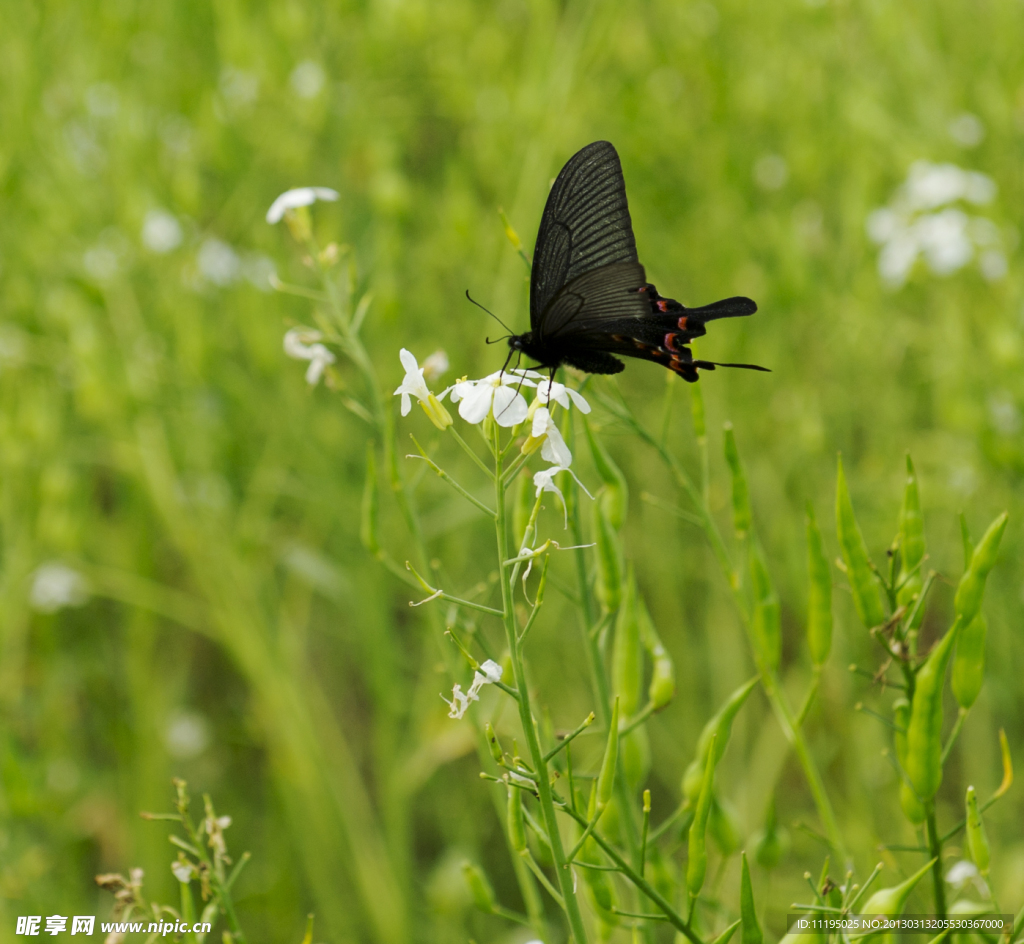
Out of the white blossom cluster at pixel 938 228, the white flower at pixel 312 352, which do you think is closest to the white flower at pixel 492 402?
the white flower at pixel 312 352

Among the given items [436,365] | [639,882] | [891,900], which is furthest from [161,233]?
[891,900]

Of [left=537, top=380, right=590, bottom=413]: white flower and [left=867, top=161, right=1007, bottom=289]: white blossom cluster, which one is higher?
[left=867, top=161, right=1007, bottom=289]: white blossom cluster

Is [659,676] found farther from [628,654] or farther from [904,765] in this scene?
[904,765]

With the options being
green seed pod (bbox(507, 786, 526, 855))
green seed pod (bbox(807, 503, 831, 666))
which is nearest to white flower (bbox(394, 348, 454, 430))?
green seed pod (bbox(507, 786, 526, 855))

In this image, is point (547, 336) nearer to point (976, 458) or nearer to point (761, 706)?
point (976, 458)

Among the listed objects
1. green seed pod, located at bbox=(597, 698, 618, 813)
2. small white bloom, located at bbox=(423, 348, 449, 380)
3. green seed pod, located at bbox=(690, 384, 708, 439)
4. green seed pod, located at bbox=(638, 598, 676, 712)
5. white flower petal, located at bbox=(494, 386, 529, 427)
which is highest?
small white bloom, located at bbox=(423, 348, 449, 380)

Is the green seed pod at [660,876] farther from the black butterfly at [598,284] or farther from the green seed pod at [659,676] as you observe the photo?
the black butterfly at [598,284]

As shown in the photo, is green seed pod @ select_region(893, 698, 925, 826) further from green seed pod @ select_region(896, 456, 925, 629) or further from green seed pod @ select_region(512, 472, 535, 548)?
green seed pod @ select_region(512, 472, 535, 548)
